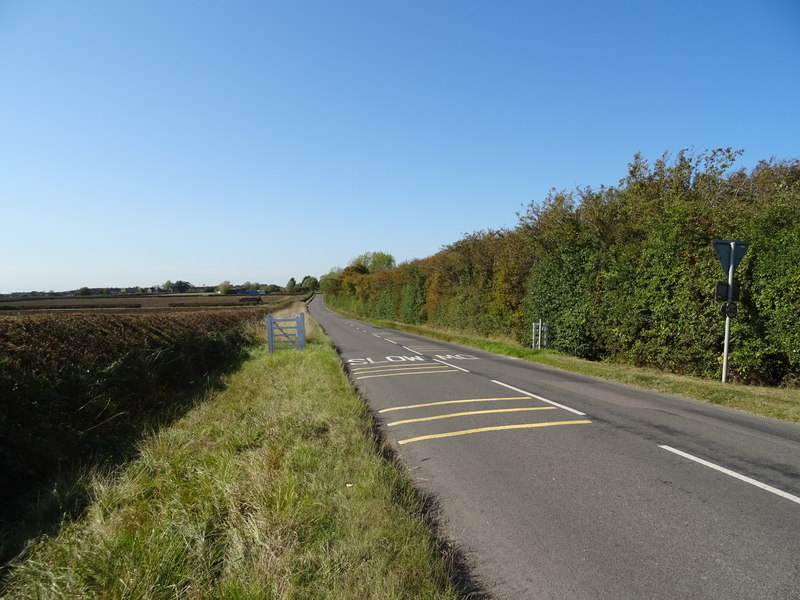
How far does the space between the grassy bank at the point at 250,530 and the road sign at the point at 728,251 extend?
28.6 feet

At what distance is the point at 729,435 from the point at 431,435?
4.34 m

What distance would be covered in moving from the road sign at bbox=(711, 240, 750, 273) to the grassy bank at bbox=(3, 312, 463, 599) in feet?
28.6

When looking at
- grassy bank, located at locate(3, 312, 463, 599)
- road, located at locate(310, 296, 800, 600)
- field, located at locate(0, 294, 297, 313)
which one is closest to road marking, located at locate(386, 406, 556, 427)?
road, located at locate(310, 296, 800, 600)

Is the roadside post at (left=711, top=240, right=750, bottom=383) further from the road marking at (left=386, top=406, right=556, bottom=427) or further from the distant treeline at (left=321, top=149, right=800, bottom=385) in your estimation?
the road marking at (left=386, top=406, right=556, bottom=427)

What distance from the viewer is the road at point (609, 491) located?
323 cm

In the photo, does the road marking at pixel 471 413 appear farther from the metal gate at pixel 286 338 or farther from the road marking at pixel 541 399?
the metal gate at pixel 286 338

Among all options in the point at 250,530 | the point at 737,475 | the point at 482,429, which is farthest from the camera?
the point at 482,429

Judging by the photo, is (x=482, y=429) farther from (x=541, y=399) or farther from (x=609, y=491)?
(x=541, y=399)

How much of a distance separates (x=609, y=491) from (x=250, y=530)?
3545 mm

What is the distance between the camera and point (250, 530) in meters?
3.71

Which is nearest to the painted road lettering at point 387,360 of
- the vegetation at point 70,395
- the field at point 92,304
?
the vegetation at point 70,395

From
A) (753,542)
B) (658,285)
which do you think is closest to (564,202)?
(658,285)

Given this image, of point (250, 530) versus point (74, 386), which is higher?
point (74, 386)

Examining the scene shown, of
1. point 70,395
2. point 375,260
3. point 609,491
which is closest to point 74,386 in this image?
point 70,395
